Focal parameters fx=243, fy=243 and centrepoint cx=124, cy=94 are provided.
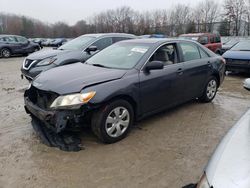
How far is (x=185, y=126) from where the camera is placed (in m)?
→ 4.25

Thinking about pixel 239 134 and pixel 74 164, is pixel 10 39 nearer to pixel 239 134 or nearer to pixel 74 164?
pixel 74 164

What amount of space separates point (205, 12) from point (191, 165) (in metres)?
57.9

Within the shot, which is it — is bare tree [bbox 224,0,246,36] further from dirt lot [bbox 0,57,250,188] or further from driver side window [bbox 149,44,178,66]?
dirt lot [bbox 0,57,250,188]

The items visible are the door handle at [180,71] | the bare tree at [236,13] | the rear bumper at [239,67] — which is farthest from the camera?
the bare tree at [236,13]

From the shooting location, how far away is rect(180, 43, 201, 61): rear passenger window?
4738 millimetres

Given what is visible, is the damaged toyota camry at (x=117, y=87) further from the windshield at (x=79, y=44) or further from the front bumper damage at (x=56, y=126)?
the windshield at (x=79, y=44)

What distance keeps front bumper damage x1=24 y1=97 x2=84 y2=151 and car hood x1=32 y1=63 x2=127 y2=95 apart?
0.99ft

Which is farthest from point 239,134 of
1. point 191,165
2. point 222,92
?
point 222,92

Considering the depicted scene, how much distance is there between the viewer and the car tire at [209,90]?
5.35 m

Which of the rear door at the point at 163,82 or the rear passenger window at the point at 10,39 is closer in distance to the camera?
the rear door at the point at 163,82

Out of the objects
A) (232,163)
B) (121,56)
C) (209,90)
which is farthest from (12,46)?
(232,163)

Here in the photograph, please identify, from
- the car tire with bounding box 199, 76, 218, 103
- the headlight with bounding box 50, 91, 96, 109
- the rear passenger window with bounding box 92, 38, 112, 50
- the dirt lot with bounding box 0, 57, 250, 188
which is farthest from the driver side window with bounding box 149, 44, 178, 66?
the rear passenger window with bounding box 92, 38, 112, 50

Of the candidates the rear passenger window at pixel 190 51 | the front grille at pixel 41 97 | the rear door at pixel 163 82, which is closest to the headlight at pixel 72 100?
the front grille at pixel 41 97

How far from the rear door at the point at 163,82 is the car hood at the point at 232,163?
2.04 meters
